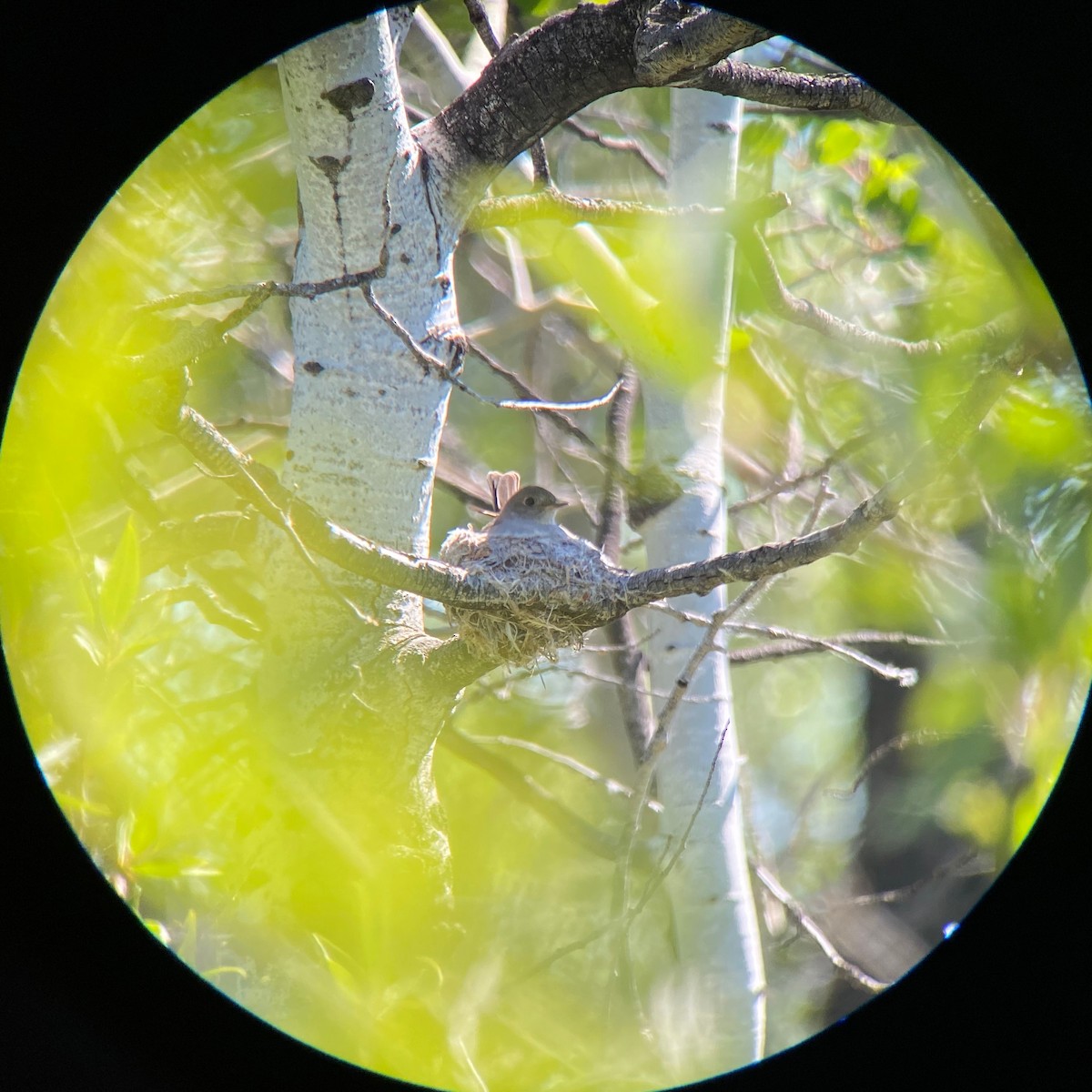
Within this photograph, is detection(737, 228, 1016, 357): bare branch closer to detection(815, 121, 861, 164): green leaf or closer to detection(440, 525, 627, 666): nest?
detection(815, 121, 861, 164): green leaf

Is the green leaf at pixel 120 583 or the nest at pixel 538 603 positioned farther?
the nest at pixel 538 603

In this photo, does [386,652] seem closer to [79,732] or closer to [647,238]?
[79,732]

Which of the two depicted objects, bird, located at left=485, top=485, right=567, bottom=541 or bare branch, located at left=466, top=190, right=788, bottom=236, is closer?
bare branch, located at left=466, top=190, right=788, bottom=236

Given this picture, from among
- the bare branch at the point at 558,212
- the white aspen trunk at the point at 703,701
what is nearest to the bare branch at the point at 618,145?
the white aspen trunk at the point at 703,701

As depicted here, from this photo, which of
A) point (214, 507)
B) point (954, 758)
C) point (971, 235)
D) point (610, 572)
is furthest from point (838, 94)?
point (954, 758)

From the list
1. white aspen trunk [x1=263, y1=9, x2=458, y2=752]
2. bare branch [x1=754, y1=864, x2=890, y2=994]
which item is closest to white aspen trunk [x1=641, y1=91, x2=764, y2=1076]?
bare branch [x1=754, y1=864, x2=890, y2=994]

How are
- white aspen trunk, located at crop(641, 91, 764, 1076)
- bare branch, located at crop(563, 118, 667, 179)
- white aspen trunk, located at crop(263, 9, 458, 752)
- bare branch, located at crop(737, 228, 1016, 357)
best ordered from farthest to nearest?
bare branch, located at crop(563, 118, 667, 179)
white aspen trunk, located at crop(641, 91, 764, 1076)
white aspen trunk, located at crop(263, 9, 458, 752)
bare branch, located at crop(737, 228, 1016, 357)

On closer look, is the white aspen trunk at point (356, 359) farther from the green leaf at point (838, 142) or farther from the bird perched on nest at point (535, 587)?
the green leaf at point (838, 142)
